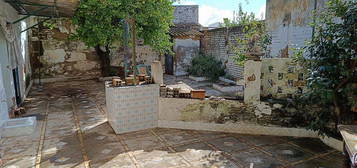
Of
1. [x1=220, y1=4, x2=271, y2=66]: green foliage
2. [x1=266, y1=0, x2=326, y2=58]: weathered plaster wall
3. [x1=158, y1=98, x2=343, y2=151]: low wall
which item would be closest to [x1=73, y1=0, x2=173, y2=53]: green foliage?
[x1=220, y1=4, x2=271, y2=66]: green foliage

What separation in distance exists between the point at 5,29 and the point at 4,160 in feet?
9.66

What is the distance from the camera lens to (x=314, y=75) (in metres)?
3.63

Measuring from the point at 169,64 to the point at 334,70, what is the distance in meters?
9.39

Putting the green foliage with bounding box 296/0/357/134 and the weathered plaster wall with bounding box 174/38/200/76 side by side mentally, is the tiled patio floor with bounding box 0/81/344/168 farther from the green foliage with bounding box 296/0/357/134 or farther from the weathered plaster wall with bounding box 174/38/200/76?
the weathered plaster wall with bounding box 174/38/200/76

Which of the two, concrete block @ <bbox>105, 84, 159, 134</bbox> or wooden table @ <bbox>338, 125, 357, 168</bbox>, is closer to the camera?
wooden table @ <bbox>338, 125, 357, 168</bbox>

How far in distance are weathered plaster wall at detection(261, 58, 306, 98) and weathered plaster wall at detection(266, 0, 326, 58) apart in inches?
37.5

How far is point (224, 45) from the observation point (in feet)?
32.8

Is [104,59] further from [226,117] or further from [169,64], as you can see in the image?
[226,117]

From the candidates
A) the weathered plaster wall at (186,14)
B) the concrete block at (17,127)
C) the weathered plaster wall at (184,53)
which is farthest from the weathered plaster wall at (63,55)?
the concrete block at (17,127)

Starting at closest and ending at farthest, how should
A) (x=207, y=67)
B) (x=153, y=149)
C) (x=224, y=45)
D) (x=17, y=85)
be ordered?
(x=153, y=149)
(x=17, y=85)
(x=224, y=45)
(x=207, y=67)

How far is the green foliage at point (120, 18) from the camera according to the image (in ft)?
Result: 24.1

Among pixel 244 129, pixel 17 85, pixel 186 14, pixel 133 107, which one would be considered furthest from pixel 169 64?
pixel 244 129

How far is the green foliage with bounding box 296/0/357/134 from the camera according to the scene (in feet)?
11.0

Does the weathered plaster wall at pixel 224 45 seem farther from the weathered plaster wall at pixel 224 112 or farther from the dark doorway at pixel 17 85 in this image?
the dark doorway at pixel 17 85
